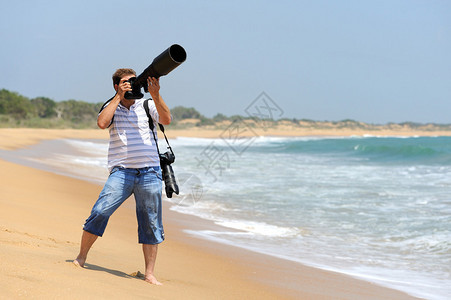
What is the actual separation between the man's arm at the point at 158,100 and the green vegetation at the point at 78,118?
152 ft

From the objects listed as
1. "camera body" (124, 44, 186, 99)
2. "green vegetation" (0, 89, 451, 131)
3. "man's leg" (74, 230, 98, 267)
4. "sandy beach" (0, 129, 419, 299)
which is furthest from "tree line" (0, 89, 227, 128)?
"camera body" (124, 44, 186, 99)

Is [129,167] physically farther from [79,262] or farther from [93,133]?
[93,133]

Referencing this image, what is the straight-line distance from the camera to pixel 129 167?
3672 mm

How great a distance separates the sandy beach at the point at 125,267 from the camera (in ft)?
9.97

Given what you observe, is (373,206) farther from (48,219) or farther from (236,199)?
(48,219)

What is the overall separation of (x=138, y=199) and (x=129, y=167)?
244 millimetres

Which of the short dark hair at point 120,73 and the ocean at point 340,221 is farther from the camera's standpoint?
the ocean at point 340,221

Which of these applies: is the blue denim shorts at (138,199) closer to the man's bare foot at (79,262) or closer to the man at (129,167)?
the man at (129,167)

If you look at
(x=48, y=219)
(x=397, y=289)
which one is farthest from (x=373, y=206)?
(x=48, y=219)

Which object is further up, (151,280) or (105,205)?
(105,205)

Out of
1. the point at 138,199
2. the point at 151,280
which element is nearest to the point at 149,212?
the point at 138,199

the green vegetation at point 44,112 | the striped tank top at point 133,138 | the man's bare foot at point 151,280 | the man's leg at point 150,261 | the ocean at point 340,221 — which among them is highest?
the green vegetation at point 44,112

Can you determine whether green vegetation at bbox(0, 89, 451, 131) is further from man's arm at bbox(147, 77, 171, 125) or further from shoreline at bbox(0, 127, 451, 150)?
man's arm at bbox(147, 77, 171, 125)

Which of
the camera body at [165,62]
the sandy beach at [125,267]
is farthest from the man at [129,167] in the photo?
the sandy beach at [125,267]
